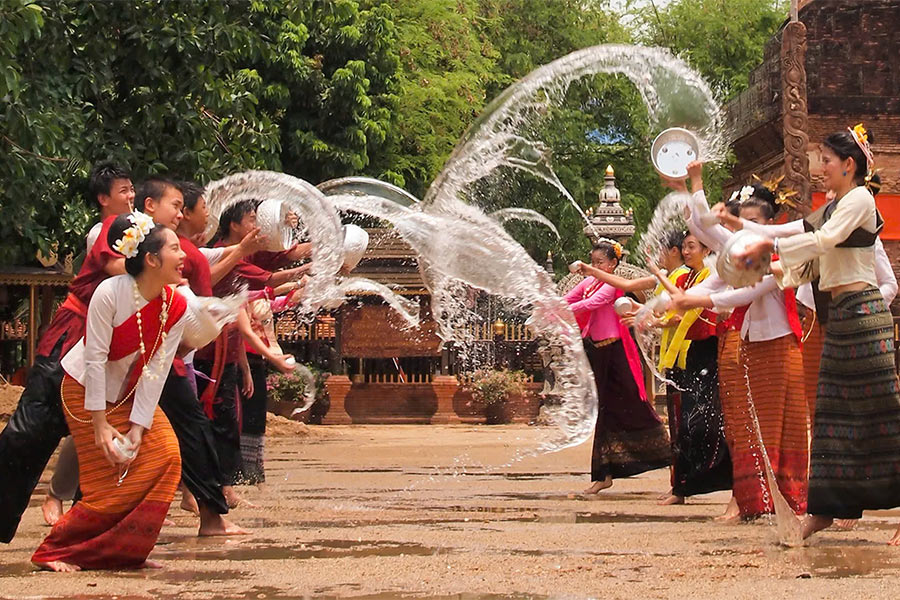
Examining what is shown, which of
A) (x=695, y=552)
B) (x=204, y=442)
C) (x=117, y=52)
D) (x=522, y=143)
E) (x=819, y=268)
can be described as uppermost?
(x=117, y=52)

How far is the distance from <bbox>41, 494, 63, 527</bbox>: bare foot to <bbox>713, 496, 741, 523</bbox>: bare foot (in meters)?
3.55

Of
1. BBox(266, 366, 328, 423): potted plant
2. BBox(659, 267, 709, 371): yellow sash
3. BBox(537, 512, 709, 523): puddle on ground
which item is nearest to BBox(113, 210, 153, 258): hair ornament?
BBox(537, 512, 709, 523): puddle on ground

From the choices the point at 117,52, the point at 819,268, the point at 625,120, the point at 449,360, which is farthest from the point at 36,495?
the point at 449,360

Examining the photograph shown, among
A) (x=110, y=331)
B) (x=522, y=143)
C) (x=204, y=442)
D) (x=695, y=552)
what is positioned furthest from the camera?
(x=522, y=143)

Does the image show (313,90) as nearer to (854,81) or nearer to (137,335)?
(854,81)

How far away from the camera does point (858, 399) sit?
693cm

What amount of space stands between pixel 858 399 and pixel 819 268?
642mm

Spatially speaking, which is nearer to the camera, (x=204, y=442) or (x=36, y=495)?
(x=204, y=442)

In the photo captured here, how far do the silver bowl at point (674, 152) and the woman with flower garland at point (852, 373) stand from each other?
2.43 ft

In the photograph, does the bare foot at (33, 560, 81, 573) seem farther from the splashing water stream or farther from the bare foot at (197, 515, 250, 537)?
the splashing water stream

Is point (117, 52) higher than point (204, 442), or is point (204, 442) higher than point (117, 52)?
point (117, 52)

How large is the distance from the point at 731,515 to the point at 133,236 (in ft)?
12.6

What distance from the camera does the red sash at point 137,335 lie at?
6184mm

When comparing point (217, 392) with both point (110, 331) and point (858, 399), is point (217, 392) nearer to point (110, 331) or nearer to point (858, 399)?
point (110, 331)
